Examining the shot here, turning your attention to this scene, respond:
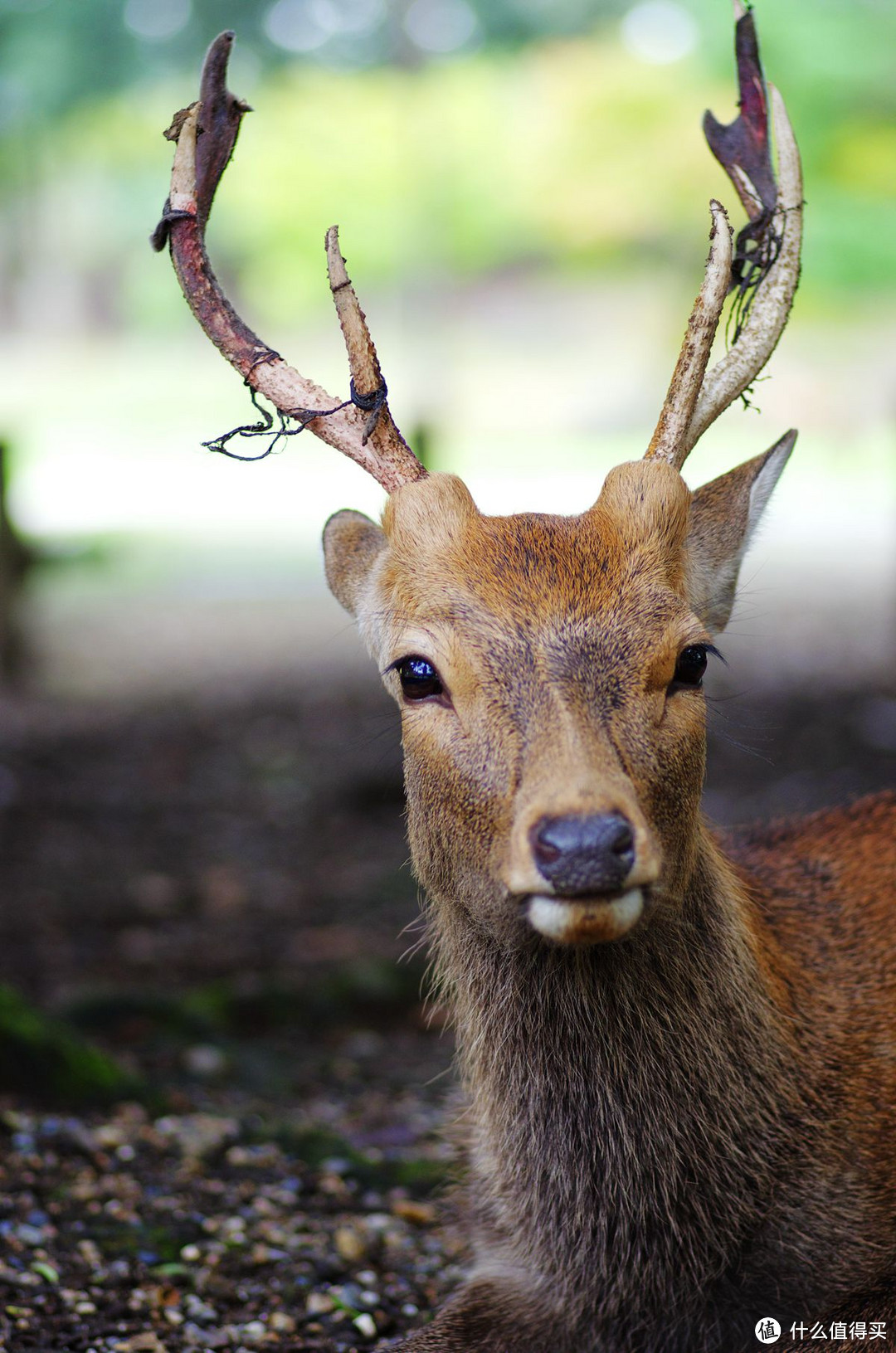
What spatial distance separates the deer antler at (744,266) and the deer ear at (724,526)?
0.13 metres

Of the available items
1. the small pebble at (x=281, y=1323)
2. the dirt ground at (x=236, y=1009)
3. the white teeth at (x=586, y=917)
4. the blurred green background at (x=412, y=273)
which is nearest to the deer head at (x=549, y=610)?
the white teeth at (x=586, y=917)

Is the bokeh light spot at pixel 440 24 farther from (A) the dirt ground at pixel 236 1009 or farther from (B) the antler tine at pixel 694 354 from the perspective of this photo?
(B) the antler tine at pixel 694 354

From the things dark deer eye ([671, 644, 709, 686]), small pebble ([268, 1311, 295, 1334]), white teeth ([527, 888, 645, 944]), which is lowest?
small pebble ([268, 1311, 295, 1334])

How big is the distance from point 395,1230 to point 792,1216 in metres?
1.44

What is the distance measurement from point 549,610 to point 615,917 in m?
0.68

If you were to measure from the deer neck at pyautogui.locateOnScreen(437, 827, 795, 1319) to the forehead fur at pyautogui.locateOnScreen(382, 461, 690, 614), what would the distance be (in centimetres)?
63

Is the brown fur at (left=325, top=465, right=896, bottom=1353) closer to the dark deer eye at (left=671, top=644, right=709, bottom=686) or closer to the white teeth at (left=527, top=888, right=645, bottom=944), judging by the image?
the dark deer eye at (left=671, top=644, right=709, bottom=686)

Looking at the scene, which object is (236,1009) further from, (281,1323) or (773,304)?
(773,304)

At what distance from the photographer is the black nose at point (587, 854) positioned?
2.42 metres

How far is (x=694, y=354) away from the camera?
10.8 feet

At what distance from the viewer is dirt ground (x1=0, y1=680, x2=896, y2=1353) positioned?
3688 millimetres

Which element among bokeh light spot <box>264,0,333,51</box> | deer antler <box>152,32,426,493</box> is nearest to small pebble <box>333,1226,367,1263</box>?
deer antler <box>152,32,426,493</box>

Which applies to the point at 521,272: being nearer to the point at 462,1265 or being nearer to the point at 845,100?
the point at 845,100

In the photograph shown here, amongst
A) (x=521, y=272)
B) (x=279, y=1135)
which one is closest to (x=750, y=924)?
(x=279, y=1135)
